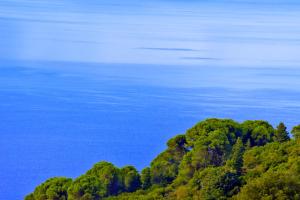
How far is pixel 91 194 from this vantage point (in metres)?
16.4

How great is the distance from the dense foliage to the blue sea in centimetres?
1689

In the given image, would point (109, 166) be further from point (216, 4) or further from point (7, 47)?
point (216, 4)

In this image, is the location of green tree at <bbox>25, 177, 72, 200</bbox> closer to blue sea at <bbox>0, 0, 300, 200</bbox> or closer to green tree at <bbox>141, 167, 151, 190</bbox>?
green tree at <bbox>141, 167, 151, 190</bbox>

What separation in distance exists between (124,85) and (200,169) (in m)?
37.8

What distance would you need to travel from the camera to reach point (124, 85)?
178 ft

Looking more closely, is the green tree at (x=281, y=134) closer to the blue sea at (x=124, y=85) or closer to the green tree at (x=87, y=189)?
the green tree at (x=87, y=189)

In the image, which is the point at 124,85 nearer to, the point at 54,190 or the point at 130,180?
the point at 130,180

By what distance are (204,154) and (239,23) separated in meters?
77.9

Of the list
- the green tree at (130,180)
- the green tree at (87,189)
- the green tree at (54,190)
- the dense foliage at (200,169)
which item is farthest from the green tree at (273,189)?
the green tree at (54,190)

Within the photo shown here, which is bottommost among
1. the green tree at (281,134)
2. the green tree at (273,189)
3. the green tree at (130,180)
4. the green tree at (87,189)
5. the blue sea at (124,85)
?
Answer: the green tree at (273,189)

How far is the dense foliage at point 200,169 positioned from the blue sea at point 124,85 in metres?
16.9

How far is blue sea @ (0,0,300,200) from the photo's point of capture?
40188 millimetres

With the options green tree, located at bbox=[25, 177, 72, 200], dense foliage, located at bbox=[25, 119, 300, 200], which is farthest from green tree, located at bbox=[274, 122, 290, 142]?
green tree, located at bbox=[25, 177, 72, 200]

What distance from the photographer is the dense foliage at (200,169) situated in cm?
1370
